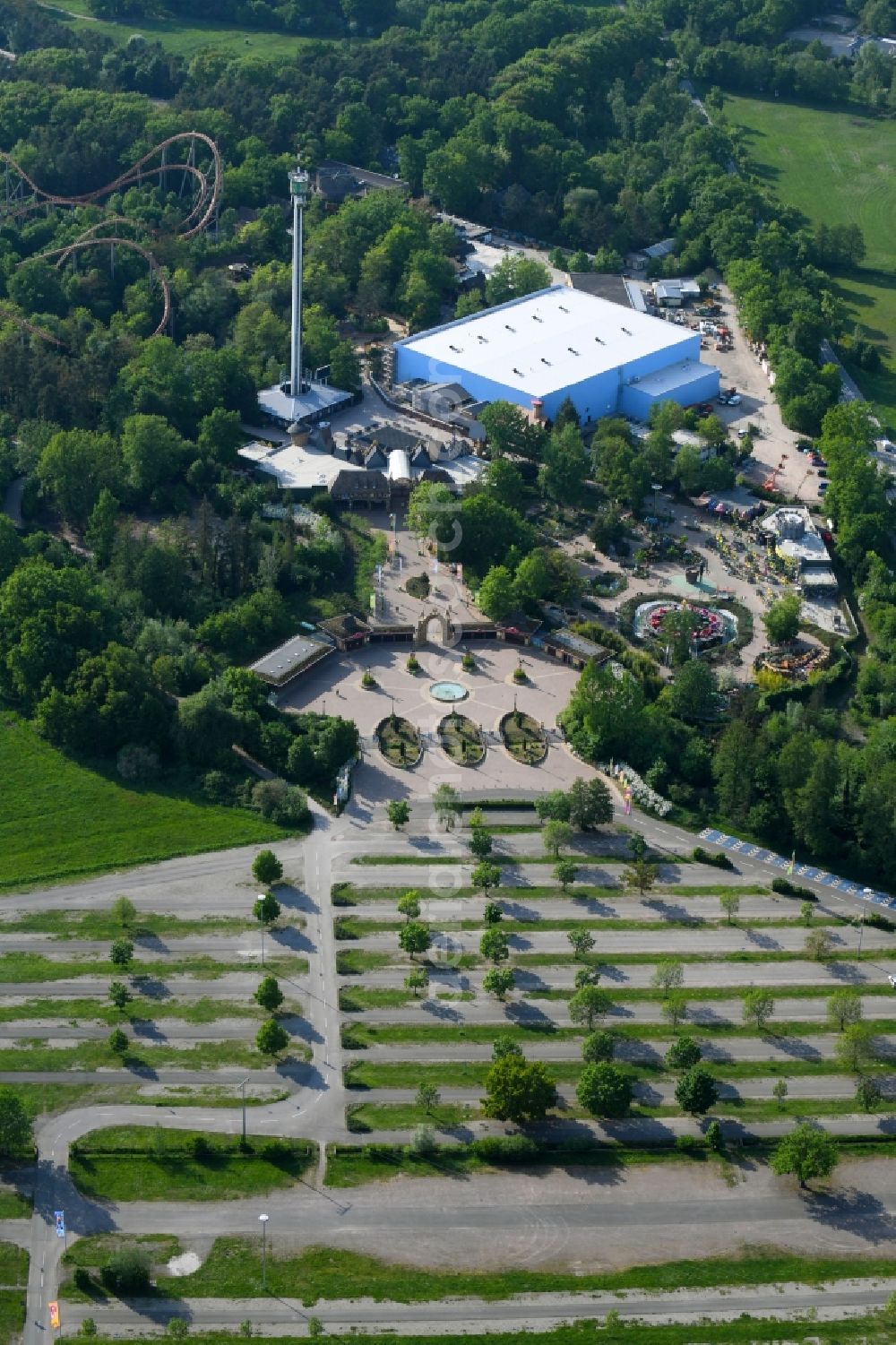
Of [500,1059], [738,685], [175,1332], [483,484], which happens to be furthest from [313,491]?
[175,1332]

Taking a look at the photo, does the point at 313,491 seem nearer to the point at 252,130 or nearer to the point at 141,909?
the point at 141,909

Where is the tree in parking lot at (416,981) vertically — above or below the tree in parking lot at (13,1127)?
below

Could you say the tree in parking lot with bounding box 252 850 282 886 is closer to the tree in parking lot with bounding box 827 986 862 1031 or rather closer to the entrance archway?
the entrance archway

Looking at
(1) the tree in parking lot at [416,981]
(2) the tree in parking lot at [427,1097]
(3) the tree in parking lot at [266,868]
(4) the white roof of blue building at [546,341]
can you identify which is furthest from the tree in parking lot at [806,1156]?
(4) the white roof of blue building at [546,341]

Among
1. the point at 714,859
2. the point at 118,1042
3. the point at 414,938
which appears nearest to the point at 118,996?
the point at 118,1042

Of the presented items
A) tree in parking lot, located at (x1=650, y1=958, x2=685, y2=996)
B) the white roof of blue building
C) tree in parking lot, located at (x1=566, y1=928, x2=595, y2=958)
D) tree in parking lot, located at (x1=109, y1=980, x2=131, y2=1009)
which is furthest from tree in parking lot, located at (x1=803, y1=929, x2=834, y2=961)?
the white roof of blue building

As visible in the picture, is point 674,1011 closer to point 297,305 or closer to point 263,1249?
point 263,1249

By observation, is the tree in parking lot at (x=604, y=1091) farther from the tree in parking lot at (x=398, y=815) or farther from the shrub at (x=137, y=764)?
the shrub at (x=137, y=764)
